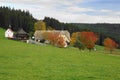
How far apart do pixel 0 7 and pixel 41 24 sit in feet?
109

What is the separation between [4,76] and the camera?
63.2ft

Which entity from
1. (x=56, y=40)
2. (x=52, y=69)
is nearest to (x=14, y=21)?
(x=56, y=40)

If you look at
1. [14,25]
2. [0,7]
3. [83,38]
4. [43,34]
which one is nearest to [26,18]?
[14,25]

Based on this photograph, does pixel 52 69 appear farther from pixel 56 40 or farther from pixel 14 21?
pixel 14 21

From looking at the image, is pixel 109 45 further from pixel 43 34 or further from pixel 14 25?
pixel 14 25

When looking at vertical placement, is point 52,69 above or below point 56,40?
above

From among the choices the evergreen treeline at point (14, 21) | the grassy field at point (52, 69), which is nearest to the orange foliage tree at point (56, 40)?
the evergreen treeline at point (14, 21)

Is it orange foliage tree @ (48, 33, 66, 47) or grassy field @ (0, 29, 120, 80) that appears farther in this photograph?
orange foliage tree @ (48, 33, 66, 47)

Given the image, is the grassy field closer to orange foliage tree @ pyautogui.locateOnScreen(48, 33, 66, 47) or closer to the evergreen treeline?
orange foliage tree @ pyautogui.locateOnScreen(48, 33, 66, 47)

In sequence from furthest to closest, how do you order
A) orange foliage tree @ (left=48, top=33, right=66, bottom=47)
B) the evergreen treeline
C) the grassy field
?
the evergreen treeline → orange foliage tree @ (left=48, top=33, right=66, bottom=47) → the grassy field

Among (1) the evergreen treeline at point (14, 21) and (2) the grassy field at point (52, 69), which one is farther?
(1) the evergreen treeline at point (14, 21)

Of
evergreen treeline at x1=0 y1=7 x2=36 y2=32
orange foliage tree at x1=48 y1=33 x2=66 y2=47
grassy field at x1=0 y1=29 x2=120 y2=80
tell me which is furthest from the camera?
evergreen treeline at x1=0 y1=7 x2=36 y2=32

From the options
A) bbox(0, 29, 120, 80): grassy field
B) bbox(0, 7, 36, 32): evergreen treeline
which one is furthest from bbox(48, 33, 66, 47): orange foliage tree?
A: bbox(0, 29, 120, 80): grassy field

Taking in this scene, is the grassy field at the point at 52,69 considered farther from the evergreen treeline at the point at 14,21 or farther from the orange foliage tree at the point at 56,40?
the evergreen treeline at the point at 14,21
